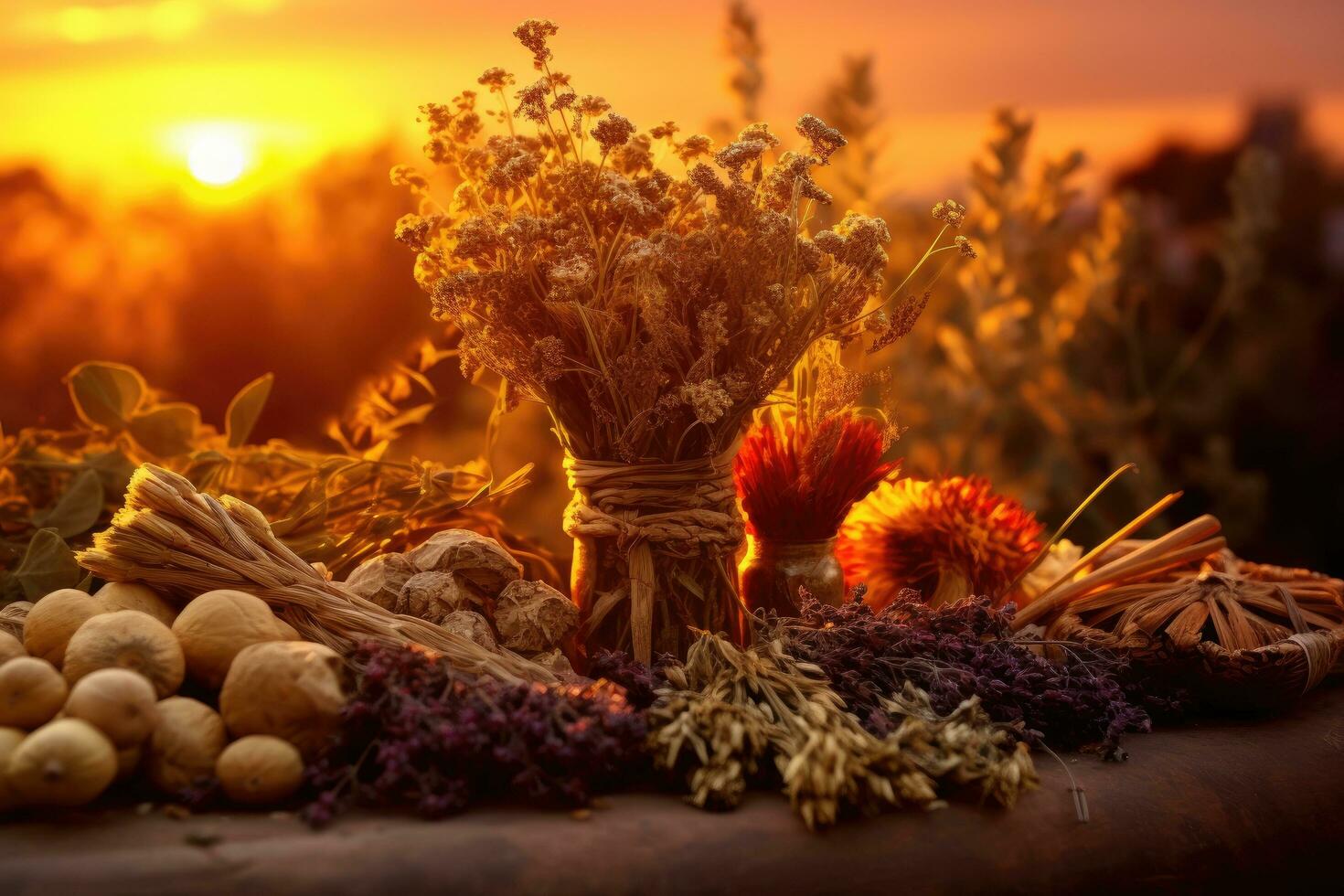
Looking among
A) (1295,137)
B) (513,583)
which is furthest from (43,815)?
(1295,137)

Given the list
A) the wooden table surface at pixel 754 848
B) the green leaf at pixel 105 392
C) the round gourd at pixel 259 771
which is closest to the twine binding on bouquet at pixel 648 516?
the wooden table surface at pixel 754 848

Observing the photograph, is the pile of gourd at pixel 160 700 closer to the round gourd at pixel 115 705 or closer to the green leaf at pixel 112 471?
the round gourd at pixel 115 705

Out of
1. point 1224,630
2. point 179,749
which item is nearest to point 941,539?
point 1224,630

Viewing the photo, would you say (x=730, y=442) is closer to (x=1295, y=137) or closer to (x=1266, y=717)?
(x=1266, y=717)

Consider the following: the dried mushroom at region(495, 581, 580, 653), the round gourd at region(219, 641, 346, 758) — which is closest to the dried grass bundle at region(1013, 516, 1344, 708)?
the dried mushroom at region(495, 581, 580, 653)

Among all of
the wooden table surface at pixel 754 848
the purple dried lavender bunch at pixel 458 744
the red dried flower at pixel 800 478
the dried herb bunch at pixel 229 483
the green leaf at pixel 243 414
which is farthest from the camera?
the green leaf at pixel 243 414

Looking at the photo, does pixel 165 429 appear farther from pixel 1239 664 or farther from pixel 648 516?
pixel 1239 664
